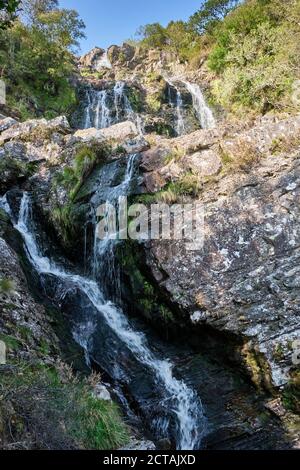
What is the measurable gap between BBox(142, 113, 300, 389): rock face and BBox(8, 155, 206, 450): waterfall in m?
1.11

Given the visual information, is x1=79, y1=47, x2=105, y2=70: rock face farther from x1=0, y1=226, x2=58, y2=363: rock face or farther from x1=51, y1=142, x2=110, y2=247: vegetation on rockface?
x1=0, y1=226, x2=58, y2=363: rock face

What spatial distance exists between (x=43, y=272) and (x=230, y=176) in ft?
15.8

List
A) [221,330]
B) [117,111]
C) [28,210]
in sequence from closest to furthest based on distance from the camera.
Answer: [221,330]
[28,210]
[117,111]

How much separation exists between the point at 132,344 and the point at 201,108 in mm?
15530

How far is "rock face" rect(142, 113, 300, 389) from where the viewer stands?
6.85 m

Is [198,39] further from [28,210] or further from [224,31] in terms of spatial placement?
[28,210]

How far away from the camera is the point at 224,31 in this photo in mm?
16969

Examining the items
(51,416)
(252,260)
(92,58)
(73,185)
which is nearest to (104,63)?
(92,58)

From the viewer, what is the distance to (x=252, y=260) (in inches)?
304

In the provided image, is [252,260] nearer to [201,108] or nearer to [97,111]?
[201,108]

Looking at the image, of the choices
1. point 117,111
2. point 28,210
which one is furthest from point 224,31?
point 28,210

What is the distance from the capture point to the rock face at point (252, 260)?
6.85 meters

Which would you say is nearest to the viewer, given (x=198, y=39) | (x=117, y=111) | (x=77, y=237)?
(x=77, y=237)

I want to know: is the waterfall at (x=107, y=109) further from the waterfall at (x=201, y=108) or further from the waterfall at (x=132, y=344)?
the waterfall at (x=132, y=344)
